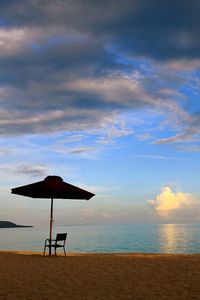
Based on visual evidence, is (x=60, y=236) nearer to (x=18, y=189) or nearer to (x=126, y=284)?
(x=18, y=189)

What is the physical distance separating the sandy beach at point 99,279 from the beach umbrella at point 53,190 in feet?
6.73

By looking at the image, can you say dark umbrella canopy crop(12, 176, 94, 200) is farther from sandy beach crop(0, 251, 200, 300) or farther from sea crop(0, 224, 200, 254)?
sea crop(0, 224, 200, 254)

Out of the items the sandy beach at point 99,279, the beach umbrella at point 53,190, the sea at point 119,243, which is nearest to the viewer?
the sandy beach at point 99,279

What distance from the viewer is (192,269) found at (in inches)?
401

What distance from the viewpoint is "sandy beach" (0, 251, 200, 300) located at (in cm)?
709

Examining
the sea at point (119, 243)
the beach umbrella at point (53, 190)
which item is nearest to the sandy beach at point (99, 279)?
the beach umbrella at point (53, 190)

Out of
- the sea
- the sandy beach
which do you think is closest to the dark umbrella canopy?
the sandy beach

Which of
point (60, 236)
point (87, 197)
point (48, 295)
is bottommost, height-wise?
point (48, 295)

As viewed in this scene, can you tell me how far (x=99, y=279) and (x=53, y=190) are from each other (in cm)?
485

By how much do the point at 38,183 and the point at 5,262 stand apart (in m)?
2.61

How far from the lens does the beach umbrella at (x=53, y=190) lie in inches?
519

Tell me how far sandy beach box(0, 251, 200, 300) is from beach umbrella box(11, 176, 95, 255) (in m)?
2.05

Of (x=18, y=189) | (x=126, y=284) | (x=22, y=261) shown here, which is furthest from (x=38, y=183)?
(x=126, y=284)

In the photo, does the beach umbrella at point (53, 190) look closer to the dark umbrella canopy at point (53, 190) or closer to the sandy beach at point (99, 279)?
the dark umbrella canopy at point (53, 190)
